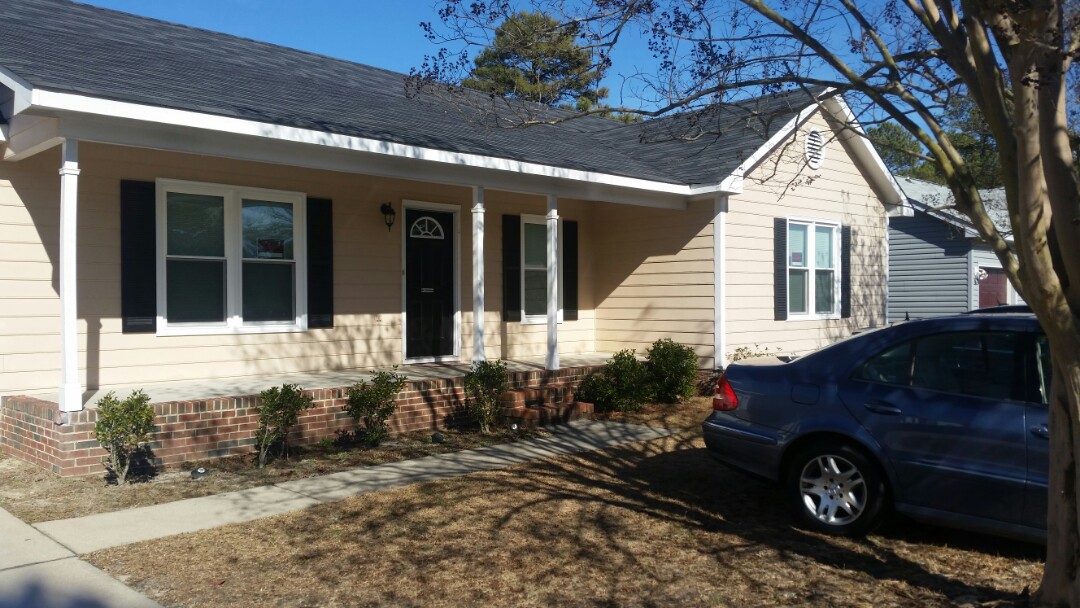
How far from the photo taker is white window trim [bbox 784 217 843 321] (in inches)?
542

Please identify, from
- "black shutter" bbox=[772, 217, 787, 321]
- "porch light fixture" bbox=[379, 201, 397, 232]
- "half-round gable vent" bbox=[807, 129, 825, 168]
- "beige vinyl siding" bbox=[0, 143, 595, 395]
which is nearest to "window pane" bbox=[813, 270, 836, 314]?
"black shutter" bbox=[772, 217, 787, 321]

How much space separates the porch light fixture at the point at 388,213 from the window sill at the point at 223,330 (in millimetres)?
1783

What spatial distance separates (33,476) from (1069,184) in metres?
7.67

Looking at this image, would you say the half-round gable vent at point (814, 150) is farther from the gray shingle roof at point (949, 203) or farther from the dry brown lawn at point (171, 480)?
the dry brown lawn at point (171, 480)

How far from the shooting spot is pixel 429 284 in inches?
462

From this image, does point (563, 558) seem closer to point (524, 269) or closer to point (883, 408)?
point (883, 408)

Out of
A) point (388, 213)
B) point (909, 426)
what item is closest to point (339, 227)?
point (388, 213)

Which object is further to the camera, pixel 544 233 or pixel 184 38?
pixel 544 233

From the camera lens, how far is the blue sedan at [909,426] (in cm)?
501

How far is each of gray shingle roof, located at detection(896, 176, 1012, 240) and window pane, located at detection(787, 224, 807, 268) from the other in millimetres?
1909

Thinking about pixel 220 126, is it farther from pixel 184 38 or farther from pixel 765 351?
pixel 765 351

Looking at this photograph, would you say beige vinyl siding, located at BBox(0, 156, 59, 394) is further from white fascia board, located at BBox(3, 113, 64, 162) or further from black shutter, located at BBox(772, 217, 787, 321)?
black shutter, located at BBox(772, 217, 787, 321)

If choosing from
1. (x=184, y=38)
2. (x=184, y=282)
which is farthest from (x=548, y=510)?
(x=184, y=38)

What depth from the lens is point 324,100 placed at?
1011cm
